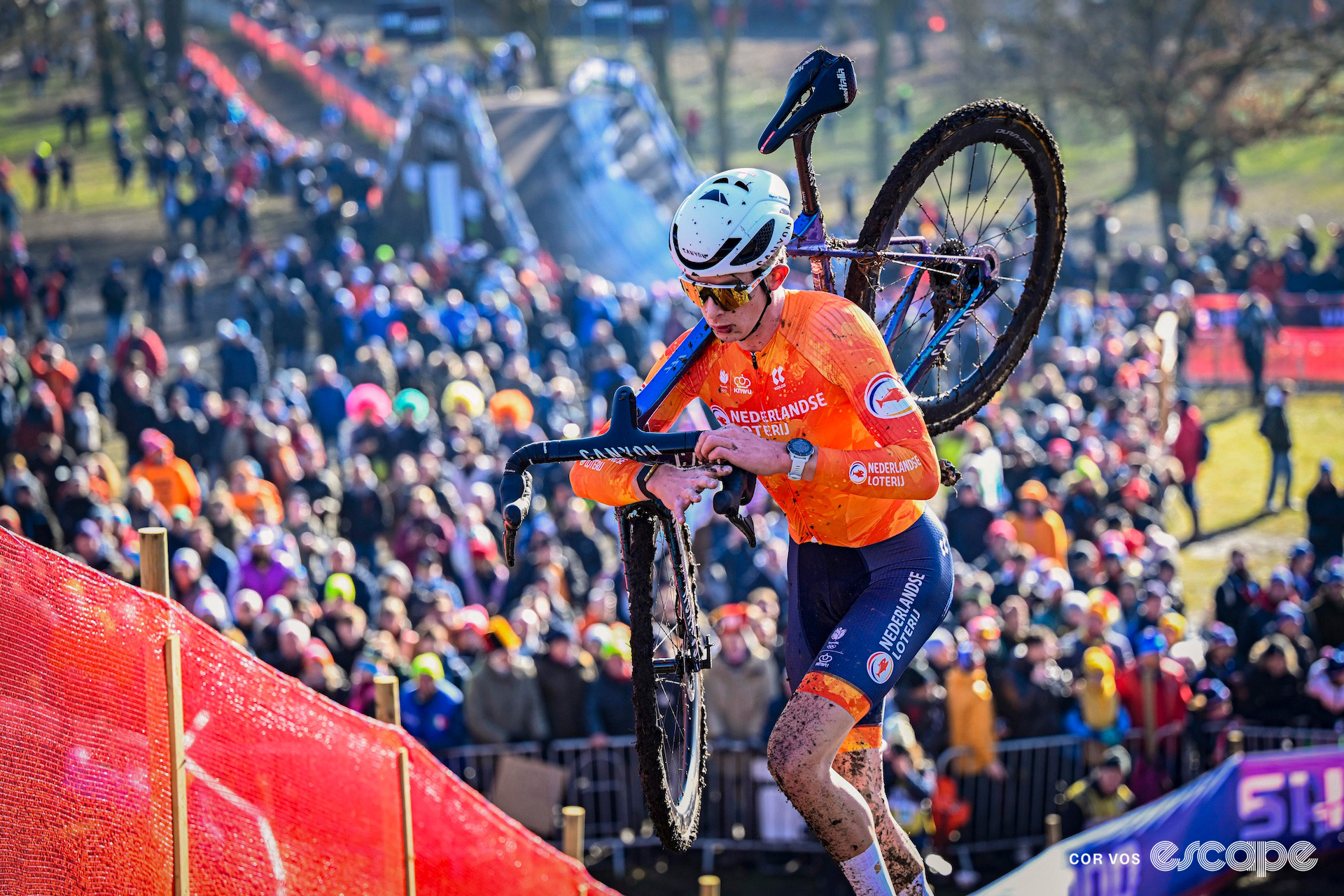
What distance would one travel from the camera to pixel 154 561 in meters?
5.79

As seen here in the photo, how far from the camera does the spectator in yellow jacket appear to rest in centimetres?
1196

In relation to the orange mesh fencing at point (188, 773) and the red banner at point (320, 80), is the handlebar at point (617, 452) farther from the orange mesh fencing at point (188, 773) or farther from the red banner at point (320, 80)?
the red banner at point (320, 80)

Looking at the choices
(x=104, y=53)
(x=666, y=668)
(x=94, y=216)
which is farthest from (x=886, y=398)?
(x=104, y=53)

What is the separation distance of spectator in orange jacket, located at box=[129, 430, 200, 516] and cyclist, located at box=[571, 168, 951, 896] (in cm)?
1051

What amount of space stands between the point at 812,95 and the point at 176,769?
3525mm

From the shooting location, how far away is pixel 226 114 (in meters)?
37.5

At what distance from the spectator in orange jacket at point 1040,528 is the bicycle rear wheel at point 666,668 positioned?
1067 centimetres

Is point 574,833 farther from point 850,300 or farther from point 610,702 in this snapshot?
point 610,702

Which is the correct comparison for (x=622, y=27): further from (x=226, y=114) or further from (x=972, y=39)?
(x=972, y=39)

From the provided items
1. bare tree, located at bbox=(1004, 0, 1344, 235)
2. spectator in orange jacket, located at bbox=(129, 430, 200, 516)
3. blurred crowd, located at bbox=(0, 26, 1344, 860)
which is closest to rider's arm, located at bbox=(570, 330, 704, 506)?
blurred crowd, located at bbox=(0, 26, 1344, 860)

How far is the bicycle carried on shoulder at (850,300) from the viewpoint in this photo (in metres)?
5.27

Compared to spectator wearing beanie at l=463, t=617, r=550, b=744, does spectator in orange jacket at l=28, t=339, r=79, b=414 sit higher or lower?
higher

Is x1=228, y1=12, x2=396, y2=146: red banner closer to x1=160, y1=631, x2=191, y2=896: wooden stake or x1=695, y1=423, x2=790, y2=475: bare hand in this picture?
x1=160, y1=631, x2=191, y2=896: wooden stake

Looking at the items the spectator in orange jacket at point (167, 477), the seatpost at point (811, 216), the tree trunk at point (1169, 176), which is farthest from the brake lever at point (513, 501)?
the tree trunk at point (1169, 176)
